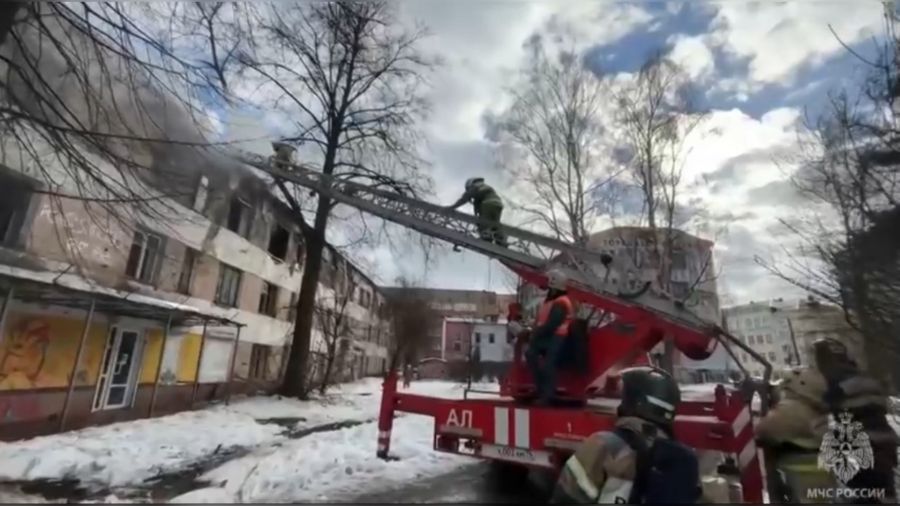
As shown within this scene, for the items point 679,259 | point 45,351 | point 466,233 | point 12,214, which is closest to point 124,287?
point 45,351

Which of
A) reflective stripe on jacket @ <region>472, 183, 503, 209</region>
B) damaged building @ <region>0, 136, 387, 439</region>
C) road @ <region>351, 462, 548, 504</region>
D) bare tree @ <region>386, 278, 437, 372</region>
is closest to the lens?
road @ <region>351, 462, 548, 504</region>

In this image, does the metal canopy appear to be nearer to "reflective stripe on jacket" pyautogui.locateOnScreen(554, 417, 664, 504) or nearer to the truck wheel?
the truck wheel

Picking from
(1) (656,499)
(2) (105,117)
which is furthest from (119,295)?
(1) (656,499)

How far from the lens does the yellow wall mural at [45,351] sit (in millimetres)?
4383

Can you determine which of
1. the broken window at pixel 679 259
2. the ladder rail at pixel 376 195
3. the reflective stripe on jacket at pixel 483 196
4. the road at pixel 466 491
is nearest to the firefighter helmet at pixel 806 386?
the ladder rail at pixel 376 195

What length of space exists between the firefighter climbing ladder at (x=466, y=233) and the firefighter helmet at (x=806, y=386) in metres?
0.97

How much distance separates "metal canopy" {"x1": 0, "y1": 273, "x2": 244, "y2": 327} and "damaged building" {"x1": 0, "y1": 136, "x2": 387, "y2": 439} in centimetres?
1

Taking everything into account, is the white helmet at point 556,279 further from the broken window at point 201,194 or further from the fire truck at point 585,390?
the broken window at point 201,194

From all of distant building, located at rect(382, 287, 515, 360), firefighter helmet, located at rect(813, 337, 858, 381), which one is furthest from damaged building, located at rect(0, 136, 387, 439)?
distant building, located at rect(382, 287, 515, 360)

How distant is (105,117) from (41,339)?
2.78 metres

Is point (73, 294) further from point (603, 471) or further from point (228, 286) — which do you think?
point (603, 471)

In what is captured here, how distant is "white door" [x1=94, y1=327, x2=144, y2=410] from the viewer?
215 inches

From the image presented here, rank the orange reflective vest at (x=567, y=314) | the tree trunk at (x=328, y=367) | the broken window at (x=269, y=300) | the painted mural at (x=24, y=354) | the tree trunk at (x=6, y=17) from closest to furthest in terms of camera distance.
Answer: the tree trunk at (x=6, y=17)
the orange reflective vest at (x=567, y=314)
the painted mural at (x=24, y=354)
the tree trunk at (x=328, y=367)
the broken window at (x=269, y=300)

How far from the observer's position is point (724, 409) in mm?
2832
